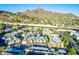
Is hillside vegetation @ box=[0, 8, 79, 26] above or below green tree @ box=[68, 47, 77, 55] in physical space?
above

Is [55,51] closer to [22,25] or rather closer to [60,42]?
[60,42]

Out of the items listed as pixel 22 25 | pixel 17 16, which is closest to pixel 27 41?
pixel 22 25

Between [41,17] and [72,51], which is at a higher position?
[41,17]

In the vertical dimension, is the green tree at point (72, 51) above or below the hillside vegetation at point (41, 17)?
below
